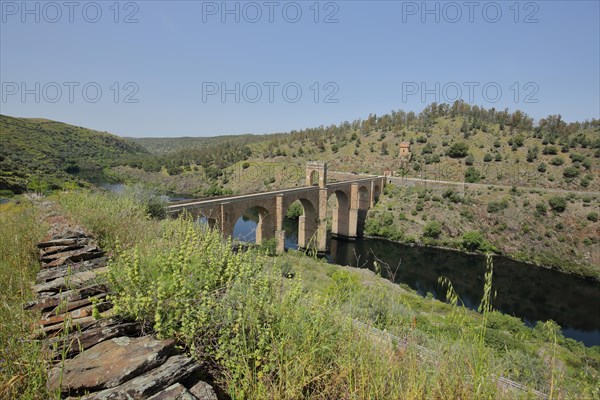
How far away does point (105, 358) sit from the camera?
6.45 feet

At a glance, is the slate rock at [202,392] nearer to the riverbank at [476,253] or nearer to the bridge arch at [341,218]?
the bridge arch at [341,218]

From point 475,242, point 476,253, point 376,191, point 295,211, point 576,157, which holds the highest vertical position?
point 576,157

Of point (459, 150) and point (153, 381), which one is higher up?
point (459, 150)

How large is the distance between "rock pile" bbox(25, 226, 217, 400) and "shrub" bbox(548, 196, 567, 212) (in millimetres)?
38897

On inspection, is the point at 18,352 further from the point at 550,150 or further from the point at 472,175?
the point at 550,150

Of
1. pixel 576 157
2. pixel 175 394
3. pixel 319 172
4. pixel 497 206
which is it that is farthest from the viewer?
pixel 576 157

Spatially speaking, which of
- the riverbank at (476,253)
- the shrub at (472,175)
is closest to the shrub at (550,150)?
the shrub at (472,175)

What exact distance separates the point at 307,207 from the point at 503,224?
66.8 feet

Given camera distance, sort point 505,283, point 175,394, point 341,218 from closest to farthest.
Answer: point 175,394, point 505,283, point 341,218

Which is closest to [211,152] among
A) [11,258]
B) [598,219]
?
[598,219]

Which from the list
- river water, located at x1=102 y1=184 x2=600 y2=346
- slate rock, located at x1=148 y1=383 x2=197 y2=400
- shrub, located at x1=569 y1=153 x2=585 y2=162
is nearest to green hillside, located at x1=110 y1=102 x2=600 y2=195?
shrub, located at x1=569 y1=153 x2=585 y2=162

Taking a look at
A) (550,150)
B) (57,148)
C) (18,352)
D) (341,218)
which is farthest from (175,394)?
(57,148)

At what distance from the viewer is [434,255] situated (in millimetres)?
29938

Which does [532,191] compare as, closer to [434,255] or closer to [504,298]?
[434,255]
